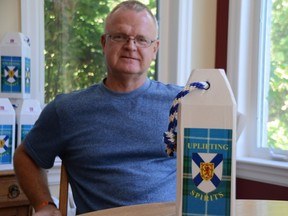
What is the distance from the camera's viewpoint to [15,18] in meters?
2.28

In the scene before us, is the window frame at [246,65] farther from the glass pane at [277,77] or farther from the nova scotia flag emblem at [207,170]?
the nova scotia flag emblem at [207,170]

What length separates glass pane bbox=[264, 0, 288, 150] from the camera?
7.80 ft

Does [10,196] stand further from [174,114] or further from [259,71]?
[259,71]

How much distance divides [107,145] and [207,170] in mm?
728

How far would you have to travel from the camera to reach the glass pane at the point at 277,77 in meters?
2.38

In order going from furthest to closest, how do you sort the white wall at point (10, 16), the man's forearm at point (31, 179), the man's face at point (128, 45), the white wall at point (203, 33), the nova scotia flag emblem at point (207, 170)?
the white wall at point (203, 33) < the white wall at point (10, 16) < the man's face at point (128, 45) < the man's forearm at point (31, 179) < the nova scotia flag emblem at point (207, 170)

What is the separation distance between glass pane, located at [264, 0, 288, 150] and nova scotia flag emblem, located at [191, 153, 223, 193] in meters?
1.69

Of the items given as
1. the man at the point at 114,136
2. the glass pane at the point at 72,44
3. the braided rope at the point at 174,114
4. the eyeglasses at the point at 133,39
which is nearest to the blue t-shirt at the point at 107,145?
the man at the point at 114,136

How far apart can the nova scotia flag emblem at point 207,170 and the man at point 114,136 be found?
66 cm

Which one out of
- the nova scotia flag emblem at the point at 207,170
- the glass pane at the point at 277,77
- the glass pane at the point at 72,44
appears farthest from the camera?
the glass pane at the point at 72,44

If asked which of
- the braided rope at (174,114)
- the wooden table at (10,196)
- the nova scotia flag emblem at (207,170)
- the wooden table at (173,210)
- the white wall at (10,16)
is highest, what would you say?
the white wall at (10,16)

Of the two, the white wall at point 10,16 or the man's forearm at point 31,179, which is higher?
the white wall at point 10,16

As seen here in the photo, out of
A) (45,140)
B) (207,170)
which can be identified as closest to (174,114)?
(207,170)

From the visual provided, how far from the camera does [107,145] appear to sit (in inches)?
58.0
